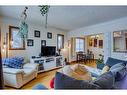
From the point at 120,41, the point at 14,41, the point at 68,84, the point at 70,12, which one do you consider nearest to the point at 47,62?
the point at 14,41

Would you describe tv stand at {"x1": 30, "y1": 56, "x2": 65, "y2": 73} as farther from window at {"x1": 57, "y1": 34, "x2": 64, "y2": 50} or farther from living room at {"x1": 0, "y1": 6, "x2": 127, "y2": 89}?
window at {"x1": 57, "y1": 34, "x2": 64, "y2": 50}

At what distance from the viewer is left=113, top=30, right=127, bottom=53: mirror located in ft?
18.2

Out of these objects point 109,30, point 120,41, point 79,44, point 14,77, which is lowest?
point 14,77

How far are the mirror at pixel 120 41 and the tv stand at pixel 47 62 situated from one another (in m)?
2.66

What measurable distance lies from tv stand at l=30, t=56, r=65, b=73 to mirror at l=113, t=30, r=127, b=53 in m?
2.66

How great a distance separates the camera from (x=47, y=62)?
232 inches

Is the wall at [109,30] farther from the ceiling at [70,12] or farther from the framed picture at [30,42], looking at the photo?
the framed picture at [30,42]

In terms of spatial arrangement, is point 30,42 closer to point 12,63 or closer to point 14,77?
point 12,63

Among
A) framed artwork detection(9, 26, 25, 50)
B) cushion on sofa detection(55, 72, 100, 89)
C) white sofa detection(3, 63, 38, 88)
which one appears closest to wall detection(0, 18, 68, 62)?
framed artwork detection(9, 26, 25, 50)

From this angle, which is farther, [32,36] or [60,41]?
[60,41]

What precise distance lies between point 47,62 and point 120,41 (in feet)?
10.9
